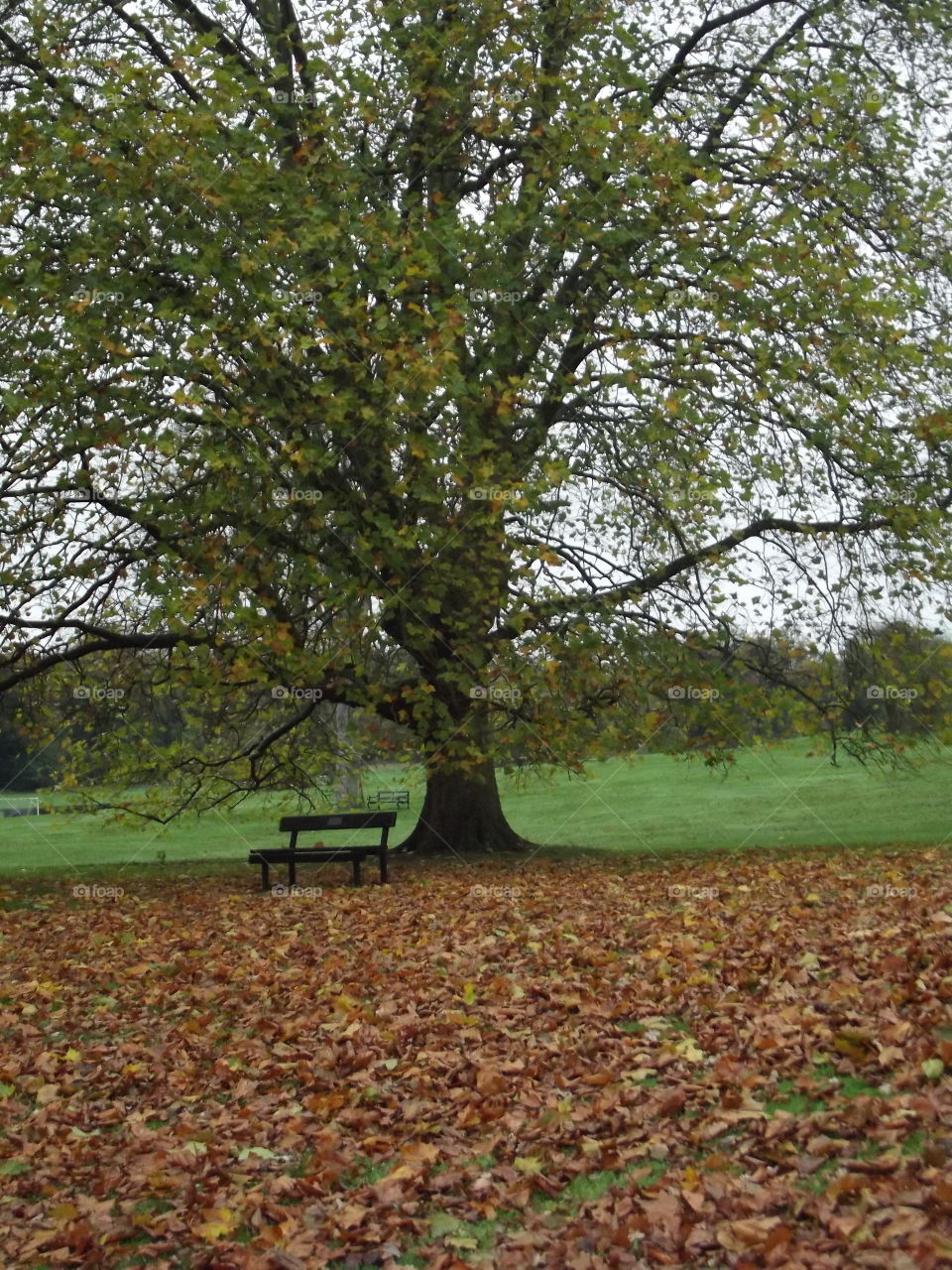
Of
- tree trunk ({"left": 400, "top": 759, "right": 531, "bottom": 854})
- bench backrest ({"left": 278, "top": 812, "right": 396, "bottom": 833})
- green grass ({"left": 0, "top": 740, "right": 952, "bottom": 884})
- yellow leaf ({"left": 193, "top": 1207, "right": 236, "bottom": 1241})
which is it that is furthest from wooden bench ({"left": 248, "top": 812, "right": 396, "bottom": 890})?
yellow leaf ({"left": 193, "top": 1207, "right": 236, "bottom": 1241})

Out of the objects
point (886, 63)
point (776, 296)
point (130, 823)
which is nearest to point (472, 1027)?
point (776, 296)

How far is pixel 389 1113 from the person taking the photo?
19.1ft

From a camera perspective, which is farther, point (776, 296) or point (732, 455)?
point (732, 455)

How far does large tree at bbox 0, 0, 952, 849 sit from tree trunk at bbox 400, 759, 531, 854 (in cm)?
190

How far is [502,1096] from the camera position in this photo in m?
5.80

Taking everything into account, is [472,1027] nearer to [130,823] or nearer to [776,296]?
[776,296]

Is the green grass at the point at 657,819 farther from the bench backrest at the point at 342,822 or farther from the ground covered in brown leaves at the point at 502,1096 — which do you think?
the ground covered in brown leaves at the point at 502,1096

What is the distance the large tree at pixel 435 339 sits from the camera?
40.9 feet

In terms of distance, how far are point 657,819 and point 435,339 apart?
18763 mm

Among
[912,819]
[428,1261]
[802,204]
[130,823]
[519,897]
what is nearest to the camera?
[428,1261]

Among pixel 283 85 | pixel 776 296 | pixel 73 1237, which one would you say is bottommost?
pixel 73 1237

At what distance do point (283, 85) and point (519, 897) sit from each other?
32.7ft

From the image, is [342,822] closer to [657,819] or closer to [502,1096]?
[502,1096]

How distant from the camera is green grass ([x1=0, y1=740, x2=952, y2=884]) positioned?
2250 cm
